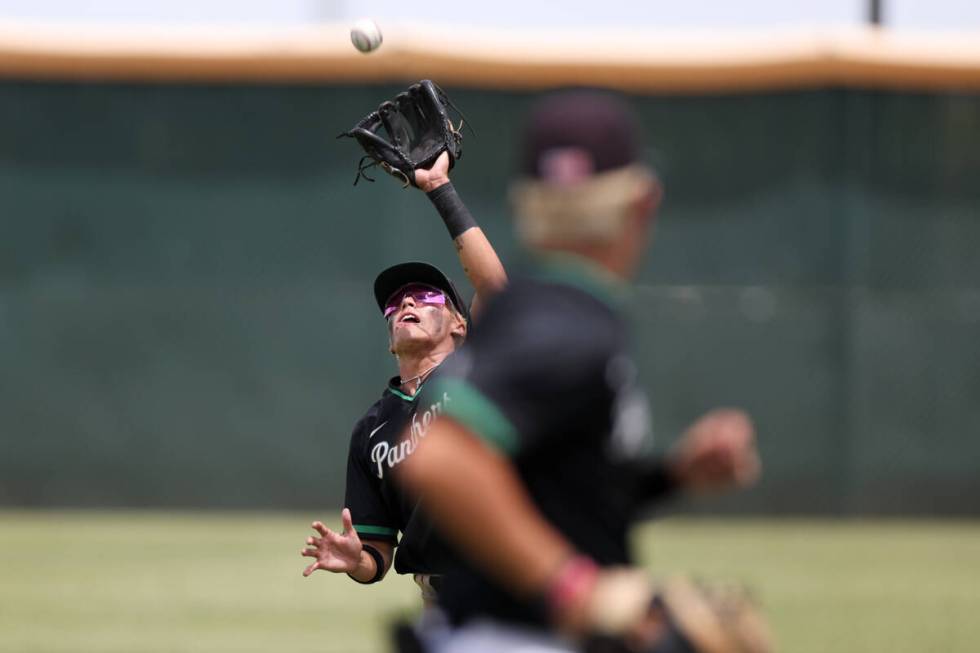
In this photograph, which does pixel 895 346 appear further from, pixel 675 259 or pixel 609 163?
pixel 609 163

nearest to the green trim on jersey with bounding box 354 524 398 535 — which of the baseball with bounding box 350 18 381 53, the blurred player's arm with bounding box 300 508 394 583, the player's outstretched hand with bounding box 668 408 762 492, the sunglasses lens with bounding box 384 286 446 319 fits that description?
the blurred player's arm with bounding box 300 508 394 583

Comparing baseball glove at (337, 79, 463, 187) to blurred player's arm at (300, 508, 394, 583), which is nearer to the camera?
blurred player's arm at (300, 508, 394, 583)

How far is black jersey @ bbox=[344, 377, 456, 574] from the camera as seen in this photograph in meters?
5.80

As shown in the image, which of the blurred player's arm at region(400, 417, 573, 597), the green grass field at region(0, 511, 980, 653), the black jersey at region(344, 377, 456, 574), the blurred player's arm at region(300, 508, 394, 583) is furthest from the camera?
the green grass field at region(0, 511, 980, 653)

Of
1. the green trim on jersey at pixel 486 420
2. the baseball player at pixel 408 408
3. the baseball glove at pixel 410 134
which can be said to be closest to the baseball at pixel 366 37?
the baseball glove at pixel 410 134

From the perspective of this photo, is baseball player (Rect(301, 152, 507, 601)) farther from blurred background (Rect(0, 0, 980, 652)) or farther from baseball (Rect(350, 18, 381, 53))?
blurred background (Rect(0, 0, 980, 652))

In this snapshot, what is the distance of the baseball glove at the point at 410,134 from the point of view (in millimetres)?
5844

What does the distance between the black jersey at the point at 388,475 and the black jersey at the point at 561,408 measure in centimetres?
231

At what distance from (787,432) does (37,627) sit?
7.87m

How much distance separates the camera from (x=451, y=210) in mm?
5500

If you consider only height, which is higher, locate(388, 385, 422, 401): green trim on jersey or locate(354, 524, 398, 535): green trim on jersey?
locate(388, 385, 422, 401): green trim on jersey

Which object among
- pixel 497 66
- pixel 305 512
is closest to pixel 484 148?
pixel 497 66

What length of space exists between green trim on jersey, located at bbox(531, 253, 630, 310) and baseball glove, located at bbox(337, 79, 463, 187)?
2.47m

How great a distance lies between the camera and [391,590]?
12648mm
